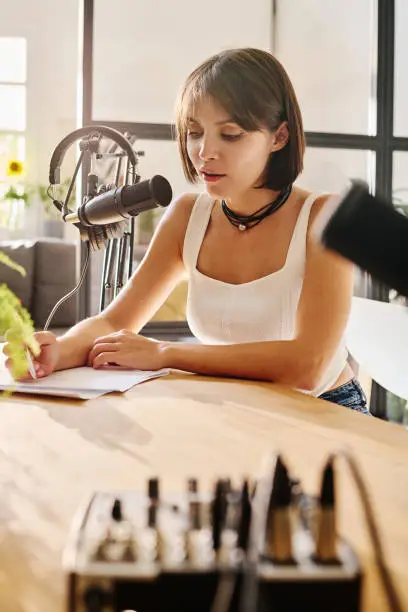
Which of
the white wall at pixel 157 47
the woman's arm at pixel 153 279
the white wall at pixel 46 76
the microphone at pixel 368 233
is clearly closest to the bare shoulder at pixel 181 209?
the woman's arm at pixel 153 279

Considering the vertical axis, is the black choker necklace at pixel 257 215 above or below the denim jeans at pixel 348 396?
above

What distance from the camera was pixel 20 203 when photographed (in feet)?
21.8

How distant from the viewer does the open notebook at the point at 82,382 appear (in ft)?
3.63

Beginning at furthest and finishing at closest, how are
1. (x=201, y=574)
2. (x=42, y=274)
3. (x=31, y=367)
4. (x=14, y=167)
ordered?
(x=42, y=274), (x=14, y=167), (x=31, y=367), (x=201, y=574)

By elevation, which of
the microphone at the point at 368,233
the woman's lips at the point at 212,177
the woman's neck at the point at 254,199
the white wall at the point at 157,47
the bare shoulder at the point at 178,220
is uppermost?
the white wall at the point at 157,47

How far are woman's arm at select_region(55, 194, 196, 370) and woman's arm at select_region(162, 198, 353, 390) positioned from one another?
0.22 m

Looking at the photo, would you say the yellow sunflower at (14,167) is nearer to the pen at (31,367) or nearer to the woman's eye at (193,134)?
the woman's eye at (193,134)

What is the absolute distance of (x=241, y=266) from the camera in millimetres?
1513

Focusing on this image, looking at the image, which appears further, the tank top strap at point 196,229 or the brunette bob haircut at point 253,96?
the tank top strap at point 196,229

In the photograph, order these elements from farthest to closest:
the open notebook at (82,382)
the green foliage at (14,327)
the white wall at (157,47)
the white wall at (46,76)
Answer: the white wall at (46,76)
the white wall at (157,47)
the open notebook at (82,382)
the green foliage at (14,327)

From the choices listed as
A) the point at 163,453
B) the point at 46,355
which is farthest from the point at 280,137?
the point at 163,453

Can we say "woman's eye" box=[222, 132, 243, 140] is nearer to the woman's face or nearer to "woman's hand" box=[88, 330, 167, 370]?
the woman's face

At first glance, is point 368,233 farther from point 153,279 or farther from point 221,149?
point 153,279

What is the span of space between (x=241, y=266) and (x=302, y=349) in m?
0.28
